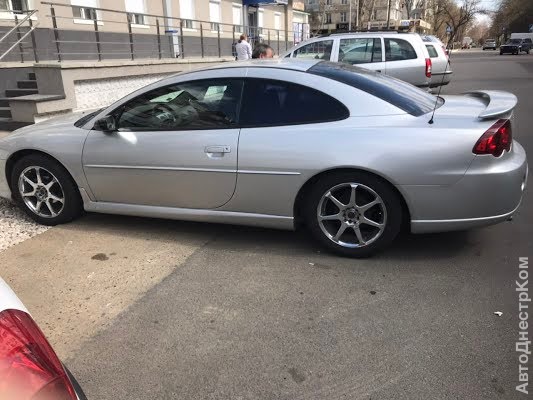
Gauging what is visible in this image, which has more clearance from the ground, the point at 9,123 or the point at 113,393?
the point at 9,123

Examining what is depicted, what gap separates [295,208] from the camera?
391 cm

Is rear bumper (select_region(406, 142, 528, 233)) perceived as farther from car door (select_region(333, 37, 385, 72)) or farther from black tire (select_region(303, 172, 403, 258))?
car door (select_region(333, 37, 385, 72))

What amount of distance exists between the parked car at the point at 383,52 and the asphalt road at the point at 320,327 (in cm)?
749

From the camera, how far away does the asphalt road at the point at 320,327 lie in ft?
8.28

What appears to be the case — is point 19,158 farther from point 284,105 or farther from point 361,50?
point 361,50

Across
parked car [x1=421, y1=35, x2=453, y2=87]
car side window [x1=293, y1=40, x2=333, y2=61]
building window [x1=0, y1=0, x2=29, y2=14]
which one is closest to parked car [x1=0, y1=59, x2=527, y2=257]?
car side window [x1=293, y1=40, x2=333, y2=61]

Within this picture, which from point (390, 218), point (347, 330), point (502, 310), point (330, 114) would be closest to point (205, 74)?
point (330, 114)

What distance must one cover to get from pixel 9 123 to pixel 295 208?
6721 millimetres

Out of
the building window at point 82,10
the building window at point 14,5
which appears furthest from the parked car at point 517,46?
the building window at point 14,5

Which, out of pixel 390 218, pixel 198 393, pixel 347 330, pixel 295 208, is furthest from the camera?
pixel 295 208

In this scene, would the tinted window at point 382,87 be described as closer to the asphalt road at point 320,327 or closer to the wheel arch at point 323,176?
the wheel arch at point 323,176

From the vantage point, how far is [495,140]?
3463 millimetres

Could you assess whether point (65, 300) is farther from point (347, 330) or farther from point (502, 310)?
point (502, 310)

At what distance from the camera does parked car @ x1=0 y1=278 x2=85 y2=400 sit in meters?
1.31
